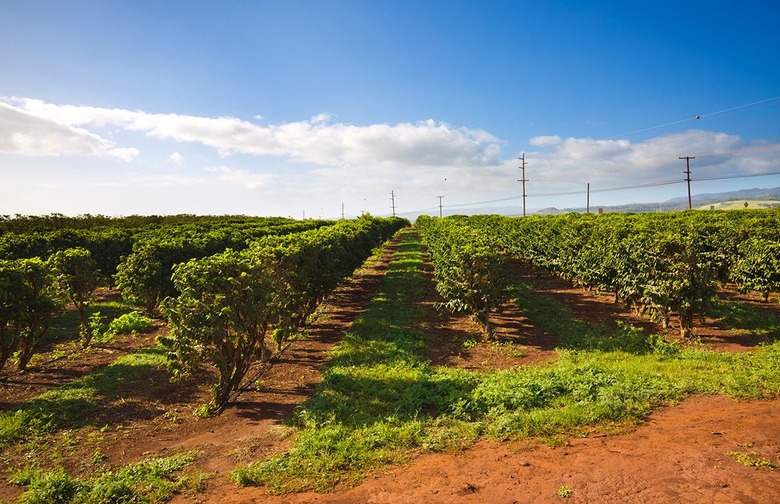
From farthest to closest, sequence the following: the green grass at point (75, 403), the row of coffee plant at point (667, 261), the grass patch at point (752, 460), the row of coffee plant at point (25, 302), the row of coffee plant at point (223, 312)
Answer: the row of coffee plant at point (667, 261) → the row of coffee plant at point (25, 302) → the row of coffee plant at point (223, 312) → the green grass at point (75, 403) → the grass patch at point (752, 460)

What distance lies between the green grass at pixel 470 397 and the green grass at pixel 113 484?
93 cm

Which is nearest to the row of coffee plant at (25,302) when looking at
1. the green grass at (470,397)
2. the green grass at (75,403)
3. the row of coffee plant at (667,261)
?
the green grass at (75,403)

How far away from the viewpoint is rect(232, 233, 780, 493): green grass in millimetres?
6227

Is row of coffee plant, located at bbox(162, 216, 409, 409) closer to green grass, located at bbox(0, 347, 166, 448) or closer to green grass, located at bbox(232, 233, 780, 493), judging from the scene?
green grass, located at bbox(232, 233, 780, 493)

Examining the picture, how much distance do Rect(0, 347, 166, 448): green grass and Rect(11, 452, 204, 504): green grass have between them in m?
1.74

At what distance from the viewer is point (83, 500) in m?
5.46

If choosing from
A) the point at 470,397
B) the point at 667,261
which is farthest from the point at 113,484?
the point at 667,261

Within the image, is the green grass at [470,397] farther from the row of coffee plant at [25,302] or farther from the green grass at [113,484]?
the row of coffee plant at [25,302]

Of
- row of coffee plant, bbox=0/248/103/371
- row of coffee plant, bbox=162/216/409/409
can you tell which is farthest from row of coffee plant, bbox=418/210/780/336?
row of coffee plant, bbox=0/248/103/371

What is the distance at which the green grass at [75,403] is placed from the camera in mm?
7570

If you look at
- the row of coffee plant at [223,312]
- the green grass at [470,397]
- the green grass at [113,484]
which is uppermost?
the row of coffee plant at [223,312]

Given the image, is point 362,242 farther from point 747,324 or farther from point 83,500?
point 83,500

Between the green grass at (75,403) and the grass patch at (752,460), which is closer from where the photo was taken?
the grass patch at (752,460)

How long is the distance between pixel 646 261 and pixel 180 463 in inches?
522
